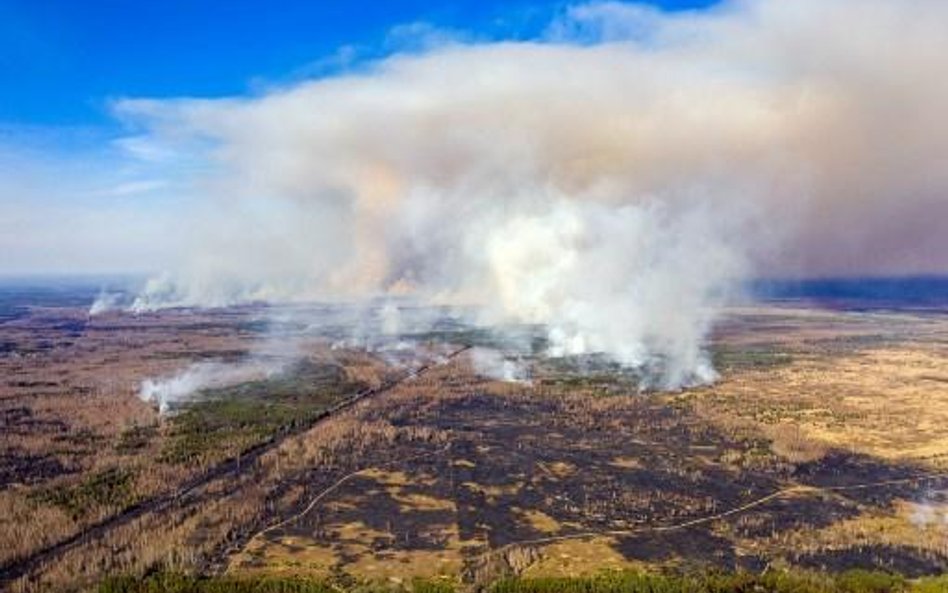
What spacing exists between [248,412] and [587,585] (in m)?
70.3

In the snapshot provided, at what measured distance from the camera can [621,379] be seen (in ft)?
470

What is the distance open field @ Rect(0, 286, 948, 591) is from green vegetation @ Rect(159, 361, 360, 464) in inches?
22.5

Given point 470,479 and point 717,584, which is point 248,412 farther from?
point 717,584

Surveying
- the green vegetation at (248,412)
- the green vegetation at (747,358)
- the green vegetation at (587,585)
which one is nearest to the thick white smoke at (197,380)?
the green vegetation at (248,412)

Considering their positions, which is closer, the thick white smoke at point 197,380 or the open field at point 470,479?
the open field at point 470,479

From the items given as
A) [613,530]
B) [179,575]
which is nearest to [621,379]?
[613,530]

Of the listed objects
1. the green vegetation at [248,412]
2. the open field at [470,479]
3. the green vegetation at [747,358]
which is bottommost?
the open field at [470,479]

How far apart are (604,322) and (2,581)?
479 feet

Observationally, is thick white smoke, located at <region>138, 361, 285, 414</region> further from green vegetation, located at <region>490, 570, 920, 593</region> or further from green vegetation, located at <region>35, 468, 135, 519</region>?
green vegetation, located at <region>490, 570, 920, 593</region>

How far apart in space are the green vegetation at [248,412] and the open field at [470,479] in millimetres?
573

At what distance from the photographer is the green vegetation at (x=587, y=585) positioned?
178ft

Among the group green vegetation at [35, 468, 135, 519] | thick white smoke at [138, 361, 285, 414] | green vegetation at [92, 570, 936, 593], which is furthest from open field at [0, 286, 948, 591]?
thick white smoke at [138, 361, 285, 414]

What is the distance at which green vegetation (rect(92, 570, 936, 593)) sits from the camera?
5425cm

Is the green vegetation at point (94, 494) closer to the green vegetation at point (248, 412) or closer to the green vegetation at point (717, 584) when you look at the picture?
the green vegetation at point (248, 412)
